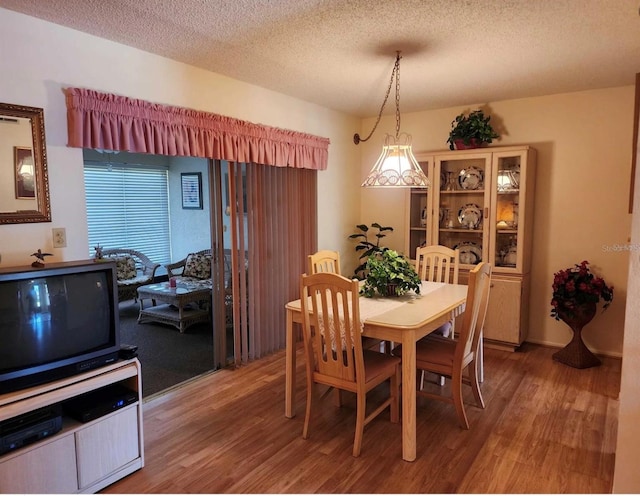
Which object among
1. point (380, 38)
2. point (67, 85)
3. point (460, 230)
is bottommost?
point (460, 230)

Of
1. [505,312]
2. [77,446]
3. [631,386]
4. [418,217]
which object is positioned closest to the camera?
[631,386]

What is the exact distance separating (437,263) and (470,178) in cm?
104

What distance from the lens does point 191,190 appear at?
6500 mm

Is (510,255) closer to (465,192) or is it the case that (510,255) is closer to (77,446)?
(465,192)

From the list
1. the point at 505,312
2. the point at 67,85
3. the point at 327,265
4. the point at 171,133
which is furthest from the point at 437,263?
the point at 67,85

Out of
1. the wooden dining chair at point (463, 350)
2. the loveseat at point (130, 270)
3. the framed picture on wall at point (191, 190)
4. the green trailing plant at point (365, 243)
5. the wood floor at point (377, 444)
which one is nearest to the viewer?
the wood floor at point (377, 444)

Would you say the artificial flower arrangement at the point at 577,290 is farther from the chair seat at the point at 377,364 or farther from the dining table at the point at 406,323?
the chair seat at the point at 377,364

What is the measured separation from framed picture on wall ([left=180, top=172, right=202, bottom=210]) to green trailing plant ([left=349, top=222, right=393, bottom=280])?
2.62m

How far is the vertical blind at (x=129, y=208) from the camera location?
229 inches

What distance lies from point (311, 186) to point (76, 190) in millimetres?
2240

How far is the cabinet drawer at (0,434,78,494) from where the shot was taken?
1817 millimetres

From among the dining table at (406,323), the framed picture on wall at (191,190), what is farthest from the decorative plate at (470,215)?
the framed picture on wall at (191,190)

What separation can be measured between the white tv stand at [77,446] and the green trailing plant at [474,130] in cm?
339

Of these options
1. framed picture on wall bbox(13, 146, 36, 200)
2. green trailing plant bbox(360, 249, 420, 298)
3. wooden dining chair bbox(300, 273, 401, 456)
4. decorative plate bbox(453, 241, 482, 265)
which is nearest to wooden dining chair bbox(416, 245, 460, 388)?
decorative plate bbox(453, 241, 482, 265)
